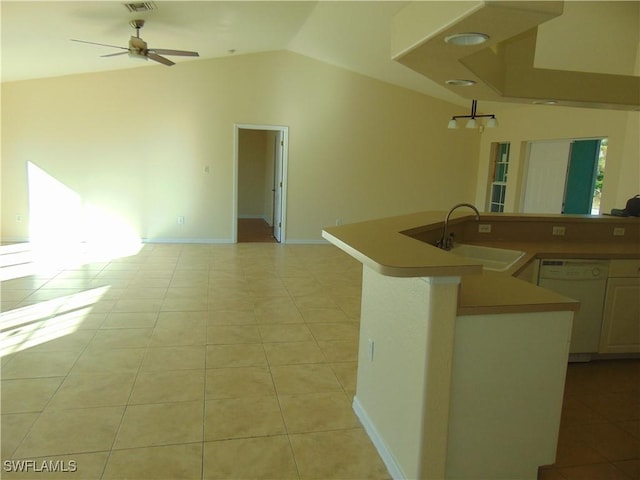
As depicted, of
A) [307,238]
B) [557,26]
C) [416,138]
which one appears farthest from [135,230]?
[557,26]

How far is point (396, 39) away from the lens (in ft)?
6.81

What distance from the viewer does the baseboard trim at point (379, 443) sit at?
202 centimetres

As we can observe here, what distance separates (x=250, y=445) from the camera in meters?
2.26

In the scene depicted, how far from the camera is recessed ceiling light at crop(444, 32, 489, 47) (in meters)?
1.69

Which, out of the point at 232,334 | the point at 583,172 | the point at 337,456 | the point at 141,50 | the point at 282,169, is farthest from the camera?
the point at 282,169

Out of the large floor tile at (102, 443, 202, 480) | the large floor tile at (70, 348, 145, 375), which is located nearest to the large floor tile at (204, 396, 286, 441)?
the large floor tile at (102, 443, 202, 480)

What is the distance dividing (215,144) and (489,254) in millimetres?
5291

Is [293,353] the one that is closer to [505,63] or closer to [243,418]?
[243,418]

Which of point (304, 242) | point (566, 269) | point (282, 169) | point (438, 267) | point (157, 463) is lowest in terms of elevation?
point (157, 463)

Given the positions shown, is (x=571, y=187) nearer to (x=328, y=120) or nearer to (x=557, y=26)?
(x=557, y=26)

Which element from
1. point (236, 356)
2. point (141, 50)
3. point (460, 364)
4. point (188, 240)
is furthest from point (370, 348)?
point (188, 240)

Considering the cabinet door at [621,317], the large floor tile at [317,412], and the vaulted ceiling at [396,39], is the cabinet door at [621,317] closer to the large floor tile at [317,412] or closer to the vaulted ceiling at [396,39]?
the vaulted ceiling at [396,39]

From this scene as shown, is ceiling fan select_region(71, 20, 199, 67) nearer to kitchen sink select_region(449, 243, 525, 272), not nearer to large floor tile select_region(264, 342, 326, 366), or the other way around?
large floor tile select_region(264, 342, 326, 366)

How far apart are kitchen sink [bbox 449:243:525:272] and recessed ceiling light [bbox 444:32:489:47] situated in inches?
70.7
